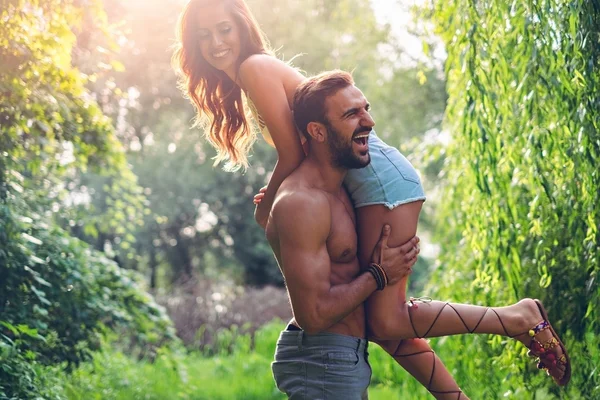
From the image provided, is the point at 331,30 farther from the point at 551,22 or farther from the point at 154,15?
the point at 551,22

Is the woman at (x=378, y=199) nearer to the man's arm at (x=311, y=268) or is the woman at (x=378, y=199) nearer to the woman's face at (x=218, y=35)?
the woman's face at (x=218, y=35)

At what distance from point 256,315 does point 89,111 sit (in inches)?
230

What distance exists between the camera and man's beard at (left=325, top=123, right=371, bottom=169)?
282 centimetres

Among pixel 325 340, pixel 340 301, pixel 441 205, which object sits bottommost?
pixel 325 340

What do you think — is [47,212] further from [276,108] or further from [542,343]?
[542,343]

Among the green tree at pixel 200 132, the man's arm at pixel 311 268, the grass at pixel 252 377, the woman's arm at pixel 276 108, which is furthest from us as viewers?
the green tree at pixel 200 132

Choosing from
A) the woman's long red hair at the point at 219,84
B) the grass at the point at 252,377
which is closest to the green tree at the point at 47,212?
the grass at the point at 252,377

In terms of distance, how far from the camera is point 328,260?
2771mm

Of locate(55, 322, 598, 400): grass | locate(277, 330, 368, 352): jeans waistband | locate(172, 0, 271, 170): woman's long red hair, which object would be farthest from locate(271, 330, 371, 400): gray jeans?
locate(55, 322, 598, 400): grass

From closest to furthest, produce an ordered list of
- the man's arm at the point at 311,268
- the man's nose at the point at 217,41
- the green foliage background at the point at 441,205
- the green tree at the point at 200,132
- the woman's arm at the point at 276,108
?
1. the man's arm at the point at 311,268
2. the woman's arm at the point at 276,108
3. the man's nose at the point at 217,41
4. the green foliage background at the point at 441,205
5. the green tree at the point at 200,132

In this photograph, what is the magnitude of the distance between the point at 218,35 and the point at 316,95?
57cm

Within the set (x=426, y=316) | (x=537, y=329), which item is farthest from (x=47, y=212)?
(x=537, y=329)

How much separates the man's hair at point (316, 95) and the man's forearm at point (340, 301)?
55 cm

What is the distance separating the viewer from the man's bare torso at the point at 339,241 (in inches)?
112
